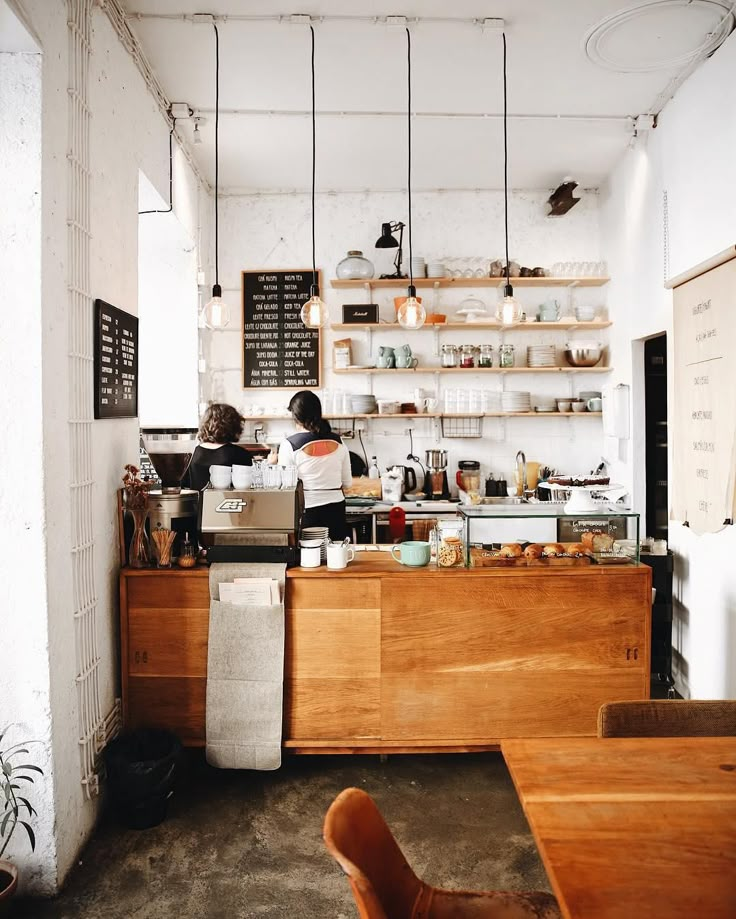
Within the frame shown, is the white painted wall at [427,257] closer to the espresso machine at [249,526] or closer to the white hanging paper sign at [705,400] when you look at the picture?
the white hanging paper sign at [705,400]

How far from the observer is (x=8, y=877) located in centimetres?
224

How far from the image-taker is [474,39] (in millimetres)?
3512

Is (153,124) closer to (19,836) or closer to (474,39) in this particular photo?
(474,39)

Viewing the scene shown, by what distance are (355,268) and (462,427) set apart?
1.56 metres

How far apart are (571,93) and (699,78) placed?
2.29ft

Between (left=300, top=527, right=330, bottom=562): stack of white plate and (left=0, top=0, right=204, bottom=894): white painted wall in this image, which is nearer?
(left=0, top=0, right=204, bottom=894): white painted wall

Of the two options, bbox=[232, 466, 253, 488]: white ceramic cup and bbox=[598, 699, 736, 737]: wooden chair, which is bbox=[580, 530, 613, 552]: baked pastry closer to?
bbox=[598, 699, 736, 737]: wooden chair

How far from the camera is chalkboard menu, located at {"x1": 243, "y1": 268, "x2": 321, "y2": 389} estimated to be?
5.89m

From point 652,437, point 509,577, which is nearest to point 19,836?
point 509,577

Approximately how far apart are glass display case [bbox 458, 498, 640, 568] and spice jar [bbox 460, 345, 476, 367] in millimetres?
2634

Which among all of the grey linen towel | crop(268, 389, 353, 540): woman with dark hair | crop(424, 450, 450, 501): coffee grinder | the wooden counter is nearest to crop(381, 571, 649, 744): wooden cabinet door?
the wooden counter

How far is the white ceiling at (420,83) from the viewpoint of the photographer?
3.32 m

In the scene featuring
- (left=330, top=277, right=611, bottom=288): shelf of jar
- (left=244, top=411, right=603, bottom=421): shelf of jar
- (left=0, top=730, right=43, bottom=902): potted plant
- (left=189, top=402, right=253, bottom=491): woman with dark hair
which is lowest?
(left=0, top=730, right=43, bottom=902): potted plant

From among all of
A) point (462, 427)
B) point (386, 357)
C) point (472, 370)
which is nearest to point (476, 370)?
point (472, 370)
